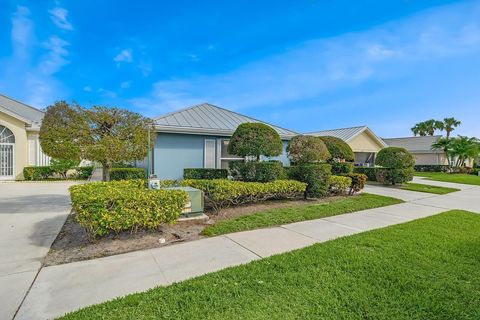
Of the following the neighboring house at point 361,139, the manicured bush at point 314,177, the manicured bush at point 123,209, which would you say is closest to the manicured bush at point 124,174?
the manicured bush at point 123,209

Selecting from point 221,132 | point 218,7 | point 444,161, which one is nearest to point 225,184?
point 221,132

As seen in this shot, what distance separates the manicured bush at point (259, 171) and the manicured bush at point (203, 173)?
2005 mm

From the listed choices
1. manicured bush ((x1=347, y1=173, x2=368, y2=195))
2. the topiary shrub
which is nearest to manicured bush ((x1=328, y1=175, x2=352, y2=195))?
manicured bush ((x1=347, y1=173, x2=368, y2=195))

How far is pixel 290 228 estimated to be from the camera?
19.7ft

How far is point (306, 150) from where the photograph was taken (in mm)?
9812

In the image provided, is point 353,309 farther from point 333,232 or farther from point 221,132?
point 221,132

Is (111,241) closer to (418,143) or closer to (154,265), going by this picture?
(154,265)

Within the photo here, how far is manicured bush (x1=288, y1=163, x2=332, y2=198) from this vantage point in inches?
378

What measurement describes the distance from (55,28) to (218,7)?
6.19 metres

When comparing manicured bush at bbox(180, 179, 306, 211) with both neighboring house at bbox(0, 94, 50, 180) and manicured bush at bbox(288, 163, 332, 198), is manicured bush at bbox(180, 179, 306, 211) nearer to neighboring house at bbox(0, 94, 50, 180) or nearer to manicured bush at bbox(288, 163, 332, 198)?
manicured bush at bbox(288, 163, 332, 198)

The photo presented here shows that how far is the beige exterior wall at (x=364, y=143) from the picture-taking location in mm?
22844

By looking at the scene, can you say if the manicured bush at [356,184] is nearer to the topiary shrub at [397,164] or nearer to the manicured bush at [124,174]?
the topiary shrub at [397,164]

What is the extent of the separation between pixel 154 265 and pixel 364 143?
24.5 meters

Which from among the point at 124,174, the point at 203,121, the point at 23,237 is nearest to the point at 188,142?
the point at 203,121
